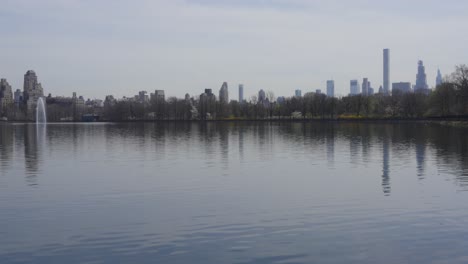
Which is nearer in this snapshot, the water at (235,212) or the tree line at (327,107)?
the water at (235,212)

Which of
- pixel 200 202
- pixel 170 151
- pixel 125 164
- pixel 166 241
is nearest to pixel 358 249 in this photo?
pixel 166 241

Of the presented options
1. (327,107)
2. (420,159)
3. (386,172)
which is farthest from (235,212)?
(327,107)

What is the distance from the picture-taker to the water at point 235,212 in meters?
12.0

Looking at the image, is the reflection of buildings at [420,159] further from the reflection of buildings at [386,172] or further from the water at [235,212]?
the reflection of buildings at [386,172]

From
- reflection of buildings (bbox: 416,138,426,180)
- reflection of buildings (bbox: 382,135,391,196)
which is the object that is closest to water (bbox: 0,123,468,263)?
reflection of buildings (bbox: 382,135,391,196)

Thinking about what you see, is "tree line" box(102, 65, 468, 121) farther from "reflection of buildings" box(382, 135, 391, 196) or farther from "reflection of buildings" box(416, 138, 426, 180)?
"reflection of buildings" box(382, 135, 391, 196)

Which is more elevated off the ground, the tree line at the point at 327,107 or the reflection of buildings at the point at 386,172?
the tree line at the point at 327,107

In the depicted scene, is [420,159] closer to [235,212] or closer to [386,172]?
[386,172]

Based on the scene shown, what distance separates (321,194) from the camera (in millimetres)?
19359

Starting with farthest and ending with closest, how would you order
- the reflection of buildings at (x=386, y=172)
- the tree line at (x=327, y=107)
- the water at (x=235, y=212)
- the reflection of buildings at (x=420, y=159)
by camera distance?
the tree line at (x=327, y=107) → the reflection of buildings at (x=420, y=159) → the reflection of buildings at (x=386, y=172) → the water at (x=235, y=212)

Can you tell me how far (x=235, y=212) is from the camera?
638 inches

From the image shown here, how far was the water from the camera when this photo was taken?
12.0 meters

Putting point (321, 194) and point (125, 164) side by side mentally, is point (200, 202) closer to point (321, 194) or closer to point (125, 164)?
point (321, 194)

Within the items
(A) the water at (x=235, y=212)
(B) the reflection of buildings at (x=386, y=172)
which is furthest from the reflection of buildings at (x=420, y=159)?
(B) the reflection of buildings at (x=386, y=172)
